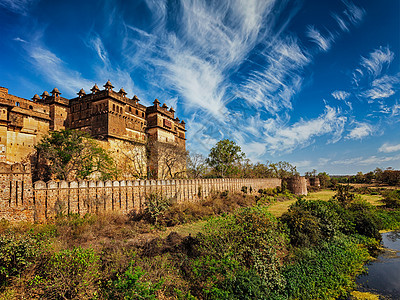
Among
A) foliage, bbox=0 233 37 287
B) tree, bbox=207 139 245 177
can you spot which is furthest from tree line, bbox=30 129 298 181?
foliage, bbox=0 233 37 287

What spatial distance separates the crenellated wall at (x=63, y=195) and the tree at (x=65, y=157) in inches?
332

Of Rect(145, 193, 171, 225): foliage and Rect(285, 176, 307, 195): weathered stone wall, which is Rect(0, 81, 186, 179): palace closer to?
Rect(145, 193, 171, 225): foliage

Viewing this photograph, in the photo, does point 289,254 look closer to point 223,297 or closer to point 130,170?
point 223,297

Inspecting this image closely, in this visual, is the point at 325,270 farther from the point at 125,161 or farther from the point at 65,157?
the point at 125,161

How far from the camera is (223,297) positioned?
5609mm

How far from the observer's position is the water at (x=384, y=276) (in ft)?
25.4

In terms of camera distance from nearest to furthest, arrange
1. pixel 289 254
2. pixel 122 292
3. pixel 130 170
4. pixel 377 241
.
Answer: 1. pixel 122 292
2. pixel 289 254
3. pixel 377 241
4. pixel 130 170

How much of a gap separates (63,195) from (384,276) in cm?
1532

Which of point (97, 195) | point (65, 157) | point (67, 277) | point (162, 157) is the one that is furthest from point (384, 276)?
point (162, 157)

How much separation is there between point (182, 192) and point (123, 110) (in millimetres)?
18169

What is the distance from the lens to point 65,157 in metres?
19.1

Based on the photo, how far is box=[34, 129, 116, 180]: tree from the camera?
1897 centimetres

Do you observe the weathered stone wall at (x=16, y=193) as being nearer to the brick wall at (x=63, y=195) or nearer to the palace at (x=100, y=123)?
the brick wall at (x=63, y=195)

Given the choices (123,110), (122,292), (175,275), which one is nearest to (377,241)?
(175,275)
